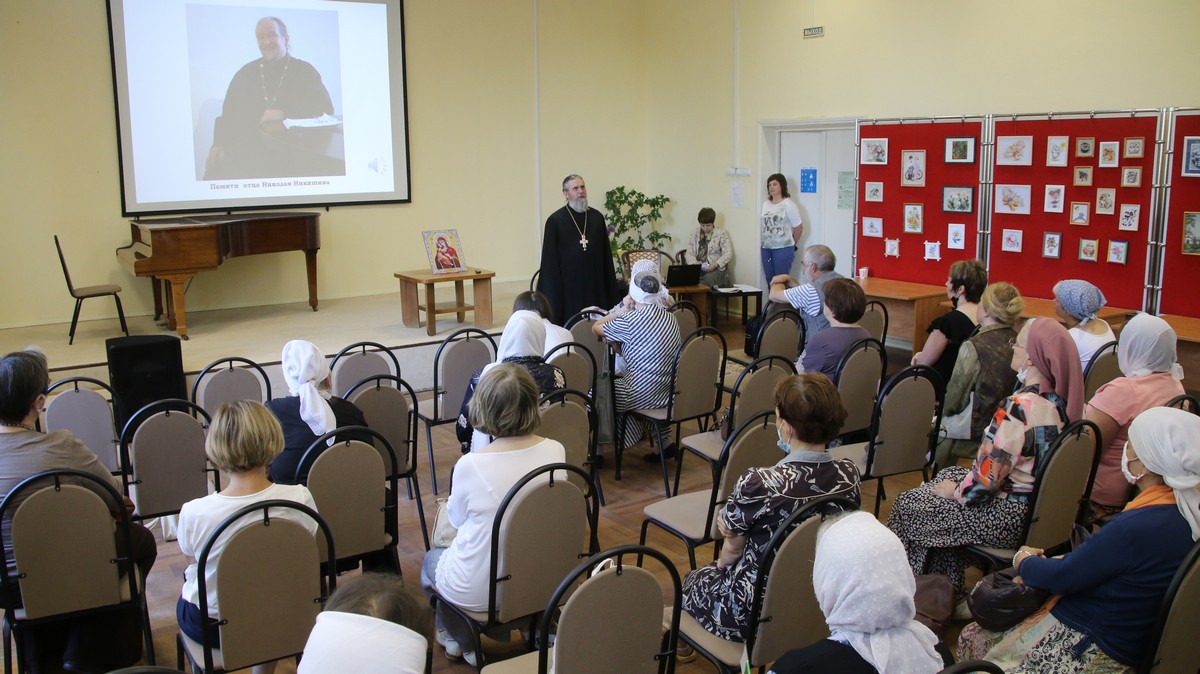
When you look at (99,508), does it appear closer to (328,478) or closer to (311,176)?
(328,478)

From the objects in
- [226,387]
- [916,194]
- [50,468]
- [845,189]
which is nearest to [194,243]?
[226,387]

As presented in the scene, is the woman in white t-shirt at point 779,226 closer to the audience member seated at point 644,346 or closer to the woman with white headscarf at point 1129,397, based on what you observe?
the audience member seated at point 644,346

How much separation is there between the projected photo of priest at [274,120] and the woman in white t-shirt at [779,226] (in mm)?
4524

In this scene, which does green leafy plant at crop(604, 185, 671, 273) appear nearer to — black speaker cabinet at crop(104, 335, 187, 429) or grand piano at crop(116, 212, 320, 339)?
grand piano at crop(116, 212, 320, 339)

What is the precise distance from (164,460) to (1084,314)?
4.36 m

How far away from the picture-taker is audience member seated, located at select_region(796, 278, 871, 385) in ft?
15.6

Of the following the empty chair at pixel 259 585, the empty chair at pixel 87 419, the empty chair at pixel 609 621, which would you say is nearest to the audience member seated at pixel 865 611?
the empty chair at pixel 609 621

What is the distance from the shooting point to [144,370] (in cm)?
596

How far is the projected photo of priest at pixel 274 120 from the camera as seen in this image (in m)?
9.21

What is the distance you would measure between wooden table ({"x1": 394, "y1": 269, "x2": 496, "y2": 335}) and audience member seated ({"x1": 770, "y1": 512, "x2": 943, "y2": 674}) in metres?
6.23

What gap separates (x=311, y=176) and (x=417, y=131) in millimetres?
1308

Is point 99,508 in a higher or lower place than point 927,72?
lower

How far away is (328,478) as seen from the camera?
3182 mm

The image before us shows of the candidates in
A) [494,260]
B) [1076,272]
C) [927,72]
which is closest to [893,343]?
[1076,272]
